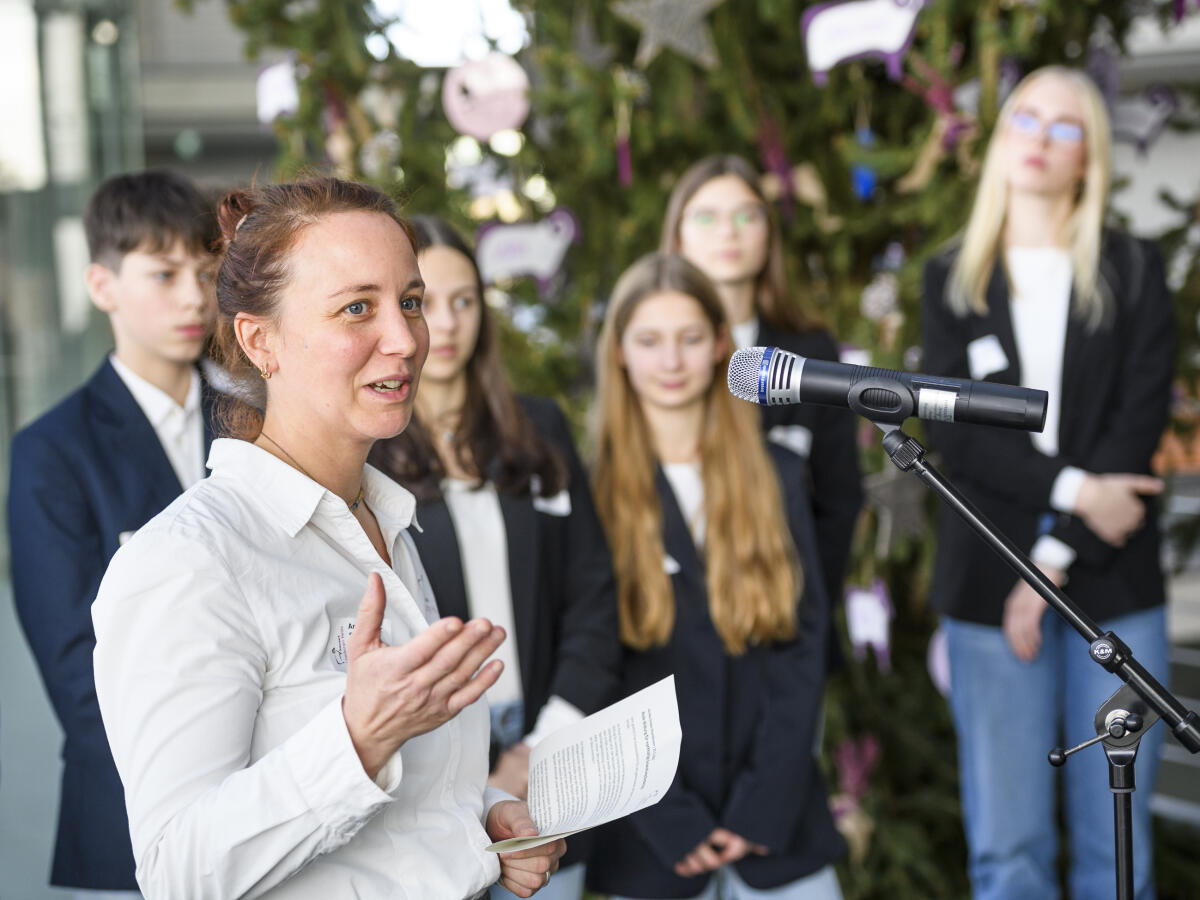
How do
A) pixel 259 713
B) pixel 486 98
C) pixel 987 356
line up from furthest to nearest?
1. pixel 486 98
2. pixel 987 356
3. pixel 259 713

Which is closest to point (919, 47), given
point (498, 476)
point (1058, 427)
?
point (1058, 427)

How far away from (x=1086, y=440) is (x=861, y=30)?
1.15m

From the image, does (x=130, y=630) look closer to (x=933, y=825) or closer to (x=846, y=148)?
(x=846, y=148)

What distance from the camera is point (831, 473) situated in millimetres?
2945

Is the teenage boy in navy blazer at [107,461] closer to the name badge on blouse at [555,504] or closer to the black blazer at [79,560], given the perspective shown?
the black blazer at [79,560]

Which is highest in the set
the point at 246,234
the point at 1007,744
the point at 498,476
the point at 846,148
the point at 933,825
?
the point at 846,148

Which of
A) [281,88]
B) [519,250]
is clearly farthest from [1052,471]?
[281,88]

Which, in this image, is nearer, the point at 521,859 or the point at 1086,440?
the point at 521,859

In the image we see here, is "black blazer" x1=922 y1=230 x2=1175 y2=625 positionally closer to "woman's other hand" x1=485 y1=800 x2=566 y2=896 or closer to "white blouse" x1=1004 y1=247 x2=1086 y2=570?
"white blouse" x1=1004 y1=247 x2=1086 y2=570

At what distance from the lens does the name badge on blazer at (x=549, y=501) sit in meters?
2.35

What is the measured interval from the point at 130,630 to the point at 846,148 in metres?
2.79

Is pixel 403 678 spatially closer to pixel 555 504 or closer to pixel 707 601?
pixel 555 504

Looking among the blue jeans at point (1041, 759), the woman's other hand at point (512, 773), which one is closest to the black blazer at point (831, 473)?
the blue jeans at point (1041, 759)

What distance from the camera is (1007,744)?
2.67m
